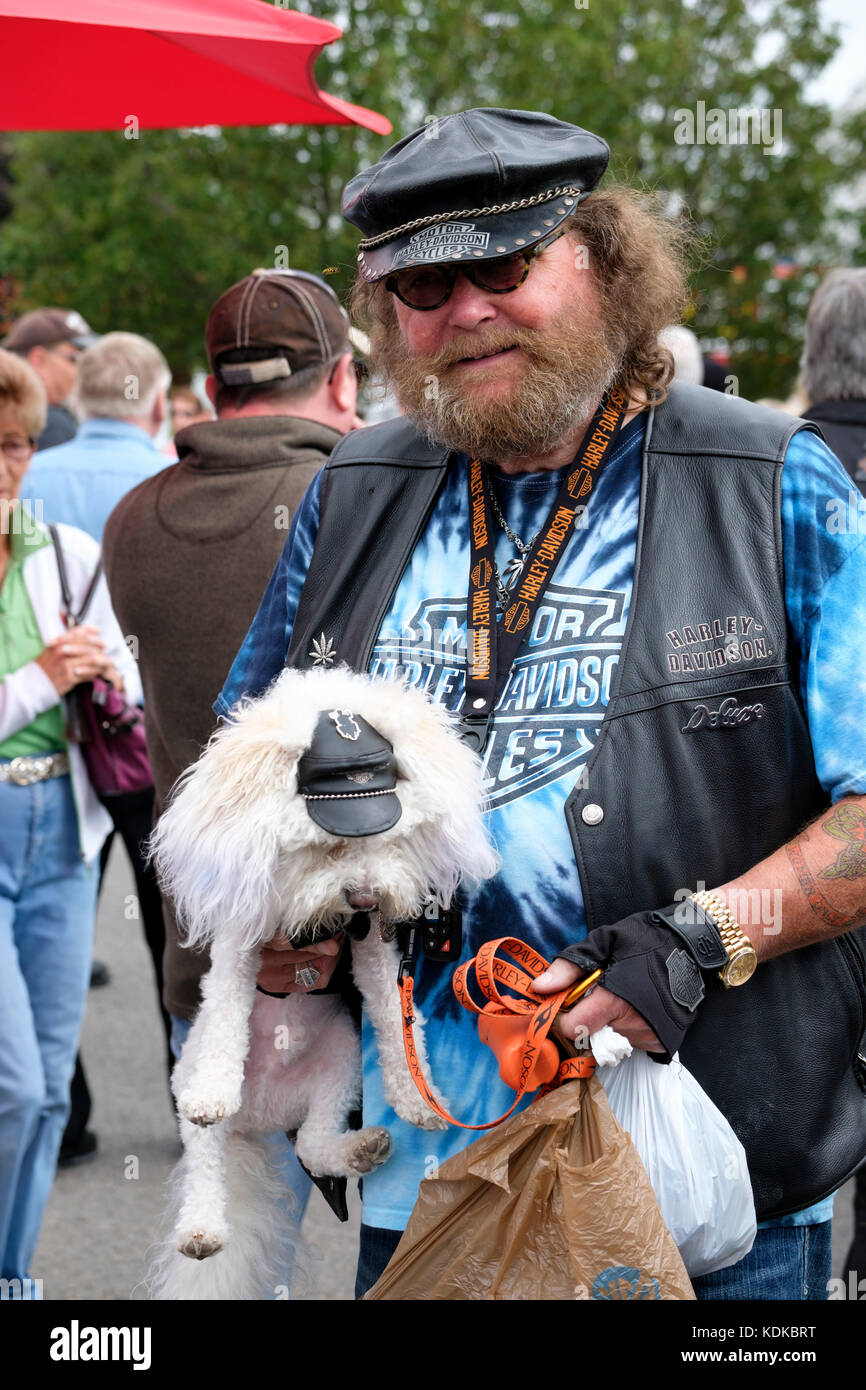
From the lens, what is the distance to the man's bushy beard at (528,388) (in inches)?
86.9

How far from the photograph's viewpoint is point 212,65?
376 centimetres

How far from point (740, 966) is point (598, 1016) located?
210mm

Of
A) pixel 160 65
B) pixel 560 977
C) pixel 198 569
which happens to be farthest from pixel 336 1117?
pixel 160 65

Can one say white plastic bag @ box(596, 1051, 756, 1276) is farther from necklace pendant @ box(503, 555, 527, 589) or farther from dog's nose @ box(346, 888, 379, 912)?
necklace pendant @ box(503, 555, 527, 589)

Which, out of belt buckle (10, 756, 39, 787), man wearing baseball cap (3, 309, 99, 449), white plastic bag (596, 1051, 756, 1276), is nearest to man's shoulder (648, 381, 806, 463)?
white plastic bag (596, 1051, 756, 1276)

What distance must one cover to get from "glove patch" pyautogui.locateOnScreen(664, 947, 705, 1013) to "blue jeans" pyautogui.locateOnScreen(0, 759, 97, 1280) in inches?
93.8

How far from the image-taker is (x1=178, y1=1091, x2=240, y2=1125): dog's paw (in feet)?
7.06

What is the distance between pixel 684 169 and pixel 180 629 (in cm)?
1713

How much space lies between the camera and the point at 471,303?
2.20 metres

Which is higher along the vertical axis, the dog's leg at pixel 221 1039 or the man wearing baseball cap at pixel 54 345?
the man wearing baseball cap at pixel 54 345

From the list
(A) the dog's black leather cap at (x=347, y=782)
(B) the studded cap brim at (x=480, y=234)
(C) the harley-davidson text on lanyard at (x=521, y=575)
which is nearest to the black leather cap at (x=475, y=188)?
(B) the studded cap brim at (x=480, y=234)

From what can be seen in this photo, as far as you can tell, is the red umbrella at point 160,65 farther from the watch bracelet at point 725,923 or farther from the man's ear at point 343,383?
the watch bracelet at point 725,923

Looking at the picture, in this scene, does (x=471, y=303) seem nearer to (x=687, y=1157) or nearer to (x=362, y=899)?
(x=362, y=899)

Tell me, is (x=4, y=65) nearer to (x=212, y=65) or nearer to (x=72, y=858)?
(x=212, y=65)
